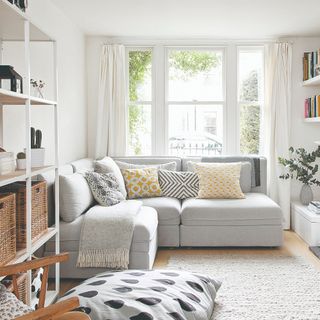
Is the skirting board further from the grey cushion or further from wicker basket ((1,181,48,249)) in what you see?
wicker basket ((1,181,48,249))

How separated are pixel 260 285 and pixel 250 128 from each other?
9.22ft

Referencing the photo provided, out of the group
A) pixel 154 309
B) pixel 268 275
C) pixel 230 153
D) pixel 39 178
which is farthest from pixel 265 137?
pixel 154 309

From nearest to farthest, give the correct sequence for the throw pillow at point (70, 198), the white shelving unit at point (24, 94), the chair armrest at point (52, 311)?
the chair armrest at point (52, 311)
the white shelving unit at point (24, 94)
the throw pillow at point (70, 198)

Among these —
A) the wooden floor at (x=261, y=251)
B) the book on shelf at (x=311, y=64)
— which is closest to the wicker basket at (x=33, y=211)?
the wooden floor at (x=261, y=251)

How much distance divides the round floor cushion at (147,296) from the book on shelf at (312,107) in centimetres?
302

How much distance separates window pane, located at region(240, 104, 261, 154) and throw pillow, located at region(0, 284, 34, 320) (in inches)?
174

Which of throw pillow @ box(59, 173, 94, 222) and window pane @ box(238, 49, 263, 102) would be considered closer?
throw pillow @ box(59, 173, 94, 222)

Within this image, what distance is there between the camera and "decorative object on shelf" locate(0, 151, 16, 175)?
228 cm

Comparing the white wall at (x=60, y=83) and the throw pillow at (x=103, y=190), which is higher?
the white wall at (x=60, y=83)

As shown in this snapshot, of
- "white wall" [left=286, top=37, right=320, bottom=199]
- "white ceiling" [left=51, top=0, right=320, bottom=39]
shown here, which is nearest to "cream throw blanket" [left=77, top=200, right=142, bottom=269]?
"white ceiling" [left=51, top=0, right=320, bottom=39]

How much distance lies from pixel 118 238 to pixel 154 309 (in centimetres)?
109

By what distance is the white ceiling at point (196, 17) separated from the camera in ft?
13.9

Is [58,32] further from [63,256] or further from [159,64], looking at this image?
[63,256]

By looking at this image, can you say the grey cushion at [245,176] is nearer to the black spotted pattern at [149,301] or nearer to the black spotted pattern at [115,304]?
the black spotted pattern at [149,301]
